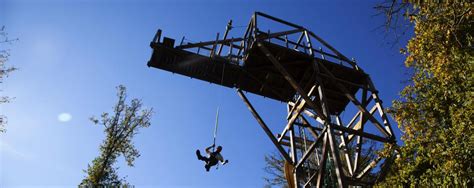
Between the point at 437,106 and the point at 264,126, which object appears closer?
the point at 437,106

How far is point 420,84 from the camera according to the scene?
1012 centimetres

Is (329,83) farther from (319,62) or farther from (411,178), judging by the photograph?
(411,178)

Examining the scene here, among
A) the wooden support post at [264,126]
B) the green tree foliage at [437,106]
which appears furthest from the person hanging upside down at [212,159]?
the green tree foliage at [437,106]

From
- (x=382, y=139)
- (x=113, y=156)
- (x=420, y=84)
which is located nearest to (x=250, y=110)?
(x=382, y=139)

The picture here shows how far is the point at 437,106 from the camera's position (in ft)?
30.8

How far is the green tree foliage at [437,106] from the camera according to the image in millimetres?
7668

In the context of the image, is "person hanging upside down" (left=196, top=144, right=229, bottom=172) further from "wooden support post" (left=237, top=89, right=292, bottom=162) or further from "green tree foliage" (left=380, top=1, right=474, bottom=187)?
"green tree foliage" (left=380, top=1, right=474, bottom=187)

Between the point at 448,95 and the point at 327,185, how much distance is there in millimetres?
4027

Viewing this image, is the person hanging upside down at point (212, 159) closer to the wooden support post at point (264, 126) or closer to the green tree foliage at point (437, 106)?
the wooden support post at point (264, 126)

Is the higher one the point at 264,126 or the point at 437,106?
the point at 264,126

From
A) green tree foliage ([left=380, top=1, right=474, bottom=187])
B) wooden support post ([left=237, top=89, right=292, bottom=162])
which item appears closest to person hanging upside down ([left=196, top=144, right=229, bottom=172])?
wooden support post ([left=237, top=89, right=292, bottom=162])

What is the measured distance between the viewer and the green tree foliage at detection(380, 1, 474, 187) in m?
7.67

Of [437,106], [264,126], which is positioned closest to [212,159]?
[264,126]

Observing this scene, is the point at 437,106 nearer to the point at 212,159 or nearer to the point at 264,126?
the point at 264,126
